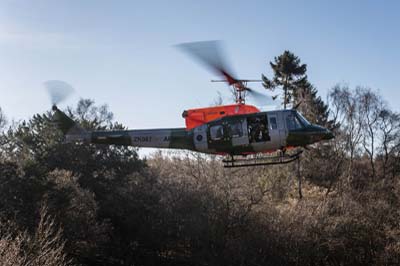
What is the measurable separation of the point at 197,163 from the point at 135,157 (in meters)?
3.56

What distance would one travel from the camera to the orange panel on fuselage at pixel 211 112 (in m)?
9.52

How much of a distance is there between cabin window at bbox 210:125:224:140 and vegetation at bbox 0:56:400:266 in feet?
22.8

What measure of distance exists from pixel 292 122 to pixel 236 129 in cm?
134

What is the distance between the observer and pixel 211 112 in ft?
31.7

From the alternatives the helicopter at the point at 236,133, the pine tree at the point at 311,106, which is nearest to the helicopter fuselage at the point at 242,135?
the helicopter at the point at 236,133

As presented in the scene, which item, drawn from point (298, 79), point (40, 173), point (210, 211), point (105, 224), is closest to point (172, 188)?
point (210, 211)

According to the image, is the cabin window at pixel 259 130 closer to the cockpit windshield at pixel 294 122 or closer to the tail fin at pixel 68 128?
the cockpit windshield at pixel 294 122

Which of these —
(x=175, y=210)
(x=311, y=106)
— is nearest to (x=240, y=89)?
(x=175, y=210)

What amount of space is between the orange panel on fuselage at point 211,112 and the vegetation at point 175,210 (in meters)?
6.61

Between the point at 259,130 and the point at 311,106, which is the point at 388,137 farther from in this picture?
the point at 259,130

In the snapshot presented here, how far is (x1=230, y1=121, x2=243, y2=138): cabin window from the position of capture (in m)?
9.26

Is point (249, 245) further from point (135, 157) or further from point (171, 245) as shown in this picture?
point (135, 157)

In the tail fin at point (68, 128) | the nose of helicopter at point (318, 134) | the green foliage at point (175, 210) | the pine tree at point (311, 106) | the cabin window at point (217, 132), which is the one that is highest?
the pine tree at point (311, 106)

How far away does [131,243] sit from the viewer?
17.9 meters
